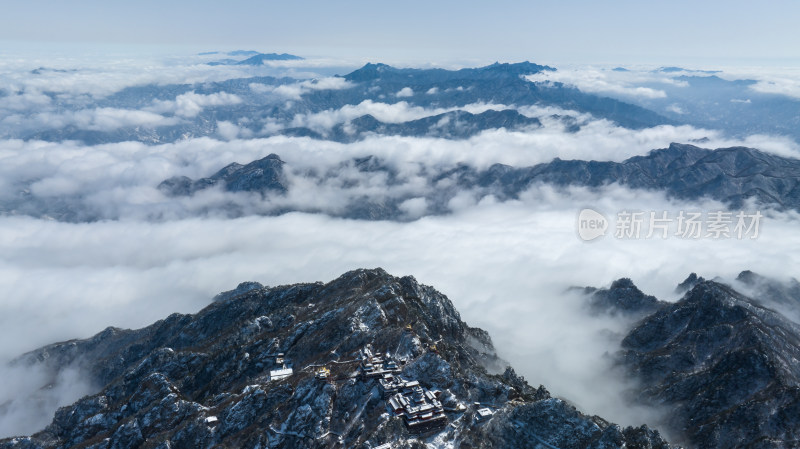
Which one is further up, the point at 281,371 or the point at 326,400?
the point at 326,400

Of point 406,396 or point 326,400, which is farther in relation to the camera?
point 326,400

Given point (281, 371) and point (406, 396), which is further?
point (281, 371)

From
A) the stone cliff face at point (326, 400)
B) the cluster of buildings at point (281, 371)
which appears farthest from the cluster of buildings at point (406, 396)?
the cluster of buildings at point (281, 371)

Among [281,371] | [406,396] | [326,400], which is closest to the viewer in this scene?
[406,396]

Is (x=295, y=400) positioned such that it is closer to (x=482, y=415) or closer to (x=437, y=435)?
(x=437, y=435)

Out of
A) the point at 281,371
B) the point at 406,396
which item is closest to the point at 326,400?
the point at 406,396

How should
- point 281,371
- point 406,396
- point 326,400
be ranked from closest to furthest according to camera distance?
point 406,396 < point 326,400 < point 281,371

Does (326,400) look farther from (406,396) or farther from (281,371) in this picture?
(281,371)

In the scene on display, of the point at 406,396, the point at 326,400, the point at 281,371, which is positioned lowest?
the point at 281,371

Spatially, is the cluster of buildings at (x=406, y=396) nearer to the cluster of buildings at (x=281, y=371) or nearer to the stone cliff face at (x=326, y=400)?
the stone cliff face at (x=326, y=400)
